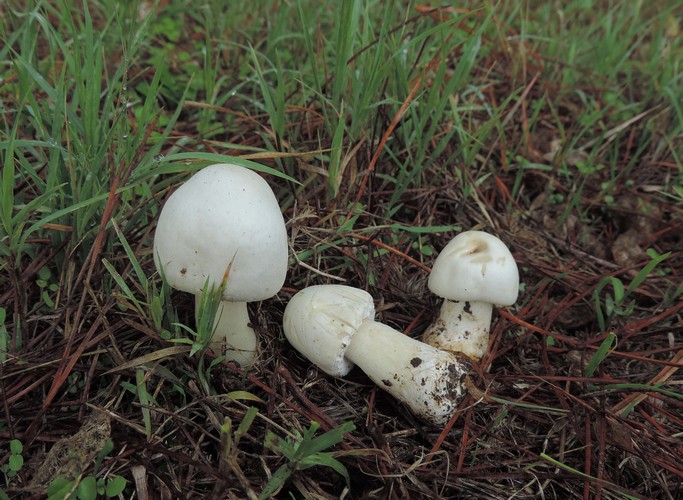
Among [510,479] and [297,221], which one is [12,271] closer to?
[297,221]

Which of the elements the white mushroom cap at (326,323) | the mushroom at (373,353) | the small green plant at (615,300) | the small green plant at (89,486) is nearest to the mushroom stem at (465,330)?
the mushroom at (373,353)

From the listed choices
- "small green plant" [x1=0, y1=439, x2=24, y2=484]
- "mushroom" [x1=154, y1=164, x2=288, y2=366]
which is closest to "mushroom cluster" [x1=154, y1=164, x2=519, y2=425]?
"mushroom" [x1=154, y1=164, x2=288, y2=366]

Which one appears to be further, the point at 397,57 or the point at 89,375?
the point at 397,57

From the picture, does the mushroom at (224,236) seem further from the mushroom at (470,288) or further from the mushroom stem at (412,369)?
the mushroom at (470,288)

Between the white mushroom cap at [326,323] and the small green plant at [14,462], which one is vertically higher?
the white mushroom cap at [326,323]

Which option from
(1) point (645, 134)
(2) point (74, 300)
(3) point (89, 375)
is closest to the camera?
(3) point (89, 375)

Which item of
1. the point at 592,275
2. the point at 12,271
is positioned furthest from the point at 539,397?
the point at 12,271

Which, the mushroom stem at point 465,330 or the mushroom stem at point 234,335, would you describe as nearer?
the mushroom stem at point 234,335

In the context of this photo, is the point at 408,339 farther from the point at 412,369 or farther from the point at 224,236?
the point at 224,236
